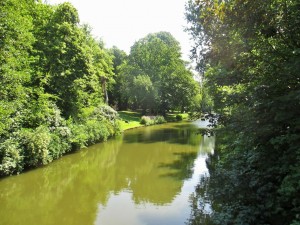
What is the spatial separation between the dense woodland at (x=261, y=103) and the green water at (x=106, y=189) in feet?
6.03

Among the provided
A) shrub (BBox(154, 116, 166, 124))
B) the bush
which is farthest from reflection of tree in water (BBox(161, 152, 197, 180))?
the bush

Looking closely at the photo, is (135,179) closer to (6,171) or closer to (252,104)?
(6,171)

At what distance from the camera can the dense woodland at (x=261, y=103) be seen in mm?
5848

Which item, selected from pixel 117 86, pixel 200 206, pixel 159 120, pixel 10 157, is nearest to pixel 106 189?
pixel 200 206

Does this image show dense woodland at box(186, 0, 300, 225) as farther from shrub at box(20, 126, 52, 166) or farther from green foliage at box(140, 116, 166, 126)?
green foliage at box(140, 116, 166, 126)

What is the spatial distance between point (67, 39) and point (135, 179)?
1349 centimetres

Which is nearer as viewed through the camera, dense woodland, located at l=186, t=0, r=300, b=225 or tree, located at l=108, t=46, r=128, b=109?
dense woodland, located at l=186, t=0, r=300, b=225

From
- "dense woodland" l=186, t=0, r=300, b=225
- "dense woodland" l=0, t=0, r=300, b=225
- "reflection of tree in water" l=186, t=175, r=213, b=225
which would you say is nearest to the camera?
"dense woodland" l=186, t=0, r=300, b=225

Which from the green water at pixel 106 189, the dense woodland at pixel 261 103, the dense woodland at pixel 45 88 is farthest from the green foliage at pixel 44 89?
the dense woodland at pixel 261 103

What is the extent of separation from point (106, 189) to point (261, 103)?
9896 mm

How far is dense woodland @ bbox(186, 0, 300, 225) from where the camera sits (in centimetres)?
585

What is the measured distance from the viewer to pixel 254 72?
7.90m

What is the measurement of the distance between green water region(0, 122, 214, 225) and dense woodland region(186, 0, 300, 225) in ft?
6.03

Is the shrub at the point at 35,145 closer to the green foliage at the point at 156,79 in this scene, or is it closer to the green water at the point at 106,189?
the green water at the point at 106,189
